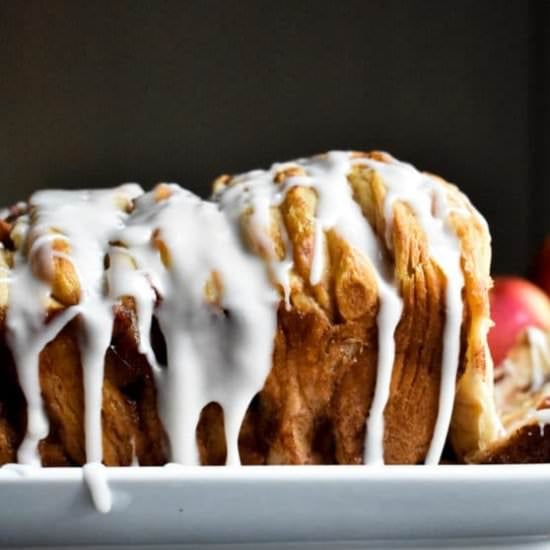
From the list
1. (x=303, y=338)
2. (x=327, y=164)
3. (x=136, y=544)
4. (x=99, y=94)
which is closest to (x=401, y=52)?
(x=99, y=94)

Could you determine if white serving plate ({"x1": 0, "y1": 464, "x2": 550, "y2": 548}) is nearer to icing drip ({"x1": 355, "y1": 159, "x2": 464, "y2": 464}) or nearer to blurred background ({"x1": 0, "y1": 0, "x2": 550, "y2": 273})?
icing drip ({"x1": 355, "y1": 159, "x2": 464, "y2": 464})

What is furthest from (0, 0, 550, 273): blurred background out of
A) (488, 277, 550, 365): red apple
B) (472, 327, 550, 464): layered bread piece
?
(472, 327, 550, 464): layered bread piece

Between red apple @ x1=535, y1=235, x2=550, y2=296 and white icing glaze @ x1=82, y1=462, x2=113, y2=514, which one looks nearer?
white icing glaze @ x1=82, y1=462, x2=113, y2=514

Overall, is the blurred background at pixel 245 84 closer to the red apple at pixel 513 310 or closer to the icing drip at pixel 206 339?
the red apple at pixel 513 310

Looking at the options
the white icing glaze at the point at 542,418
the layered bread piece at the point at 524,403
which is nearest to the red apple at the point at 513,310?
the layered bread piece at the point at 524,403

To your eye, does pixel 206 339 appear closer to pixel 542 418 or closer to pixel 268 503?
pixel 268 503

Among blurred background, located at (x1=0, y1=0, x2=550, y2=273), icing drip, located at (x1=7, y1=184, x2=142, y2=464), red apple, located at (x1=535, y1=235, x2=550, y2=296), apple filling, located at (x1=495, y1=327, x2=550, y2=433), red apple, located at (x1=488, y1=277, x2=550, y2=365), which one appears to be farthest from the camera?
blurred background, located at (x1=0, y1=0, x2=550, y2=273)

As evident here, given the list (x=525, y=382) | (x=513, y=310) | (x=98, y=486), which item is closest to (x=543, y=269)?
(x=513, y=310)

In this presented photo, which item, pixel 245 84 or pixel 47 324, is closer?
pixel 47 324
